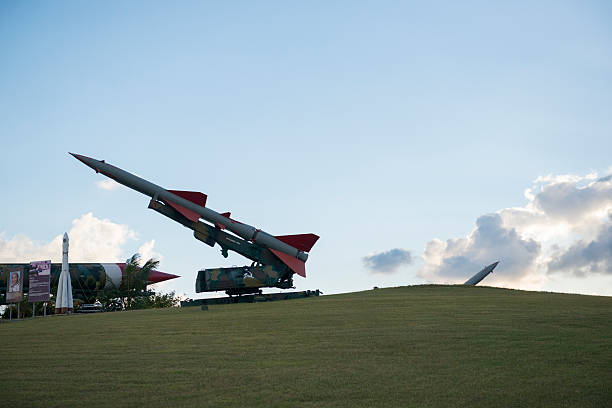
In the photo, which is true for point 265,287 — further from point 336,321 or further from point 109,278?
point 109,278

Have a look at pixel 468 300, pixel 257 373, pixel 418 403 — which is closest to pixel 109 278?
pixel 468 300

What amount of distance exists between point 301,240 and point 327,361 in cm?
1313

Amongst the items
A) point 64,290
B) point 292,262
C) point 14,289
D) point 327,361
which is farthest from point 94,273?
point 327,361

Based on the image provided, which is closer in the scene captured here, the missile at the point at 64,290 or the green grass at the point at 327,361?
the green grass at the point at 327,361

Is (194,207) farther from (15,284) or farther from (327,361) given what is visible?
(327,361)

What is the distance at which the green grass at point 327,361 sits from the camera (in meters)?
7.69

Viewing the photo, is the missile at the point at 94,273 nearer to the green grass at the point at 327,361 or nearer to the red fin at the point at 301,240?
the red fin at the point at 301,240

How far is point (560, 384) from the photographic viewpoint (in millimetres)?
8195

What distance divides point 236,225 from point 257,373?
13341 millimetres

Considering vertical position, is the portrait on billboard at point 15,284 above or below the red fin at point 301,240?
below

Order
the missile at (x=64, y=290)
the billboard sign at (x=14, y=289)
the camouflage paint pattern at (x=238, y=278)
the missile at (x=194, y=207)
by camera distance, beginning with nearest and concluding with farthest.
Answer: the missile at (x=194, y=207) < the camouflage paint pattern at (x=238, y=278) < the billboard sign at (x=14, y=289) < the missile at (x=64, y=290)

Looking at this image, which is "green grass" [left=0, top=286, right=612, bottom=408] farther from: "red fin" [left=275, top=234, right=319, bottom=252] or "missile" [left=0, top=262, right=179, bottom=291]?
"missile" [left=0, top=262, right=179, bottom=291]

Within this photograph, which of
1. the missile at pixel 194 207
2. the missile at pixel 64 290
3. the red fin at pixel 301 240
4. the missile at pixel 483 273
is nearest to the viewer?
the missile at pixel 194 207

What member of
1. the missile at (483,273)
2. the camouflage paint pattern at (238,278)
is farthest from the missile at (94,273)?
the missile at (483,273)
